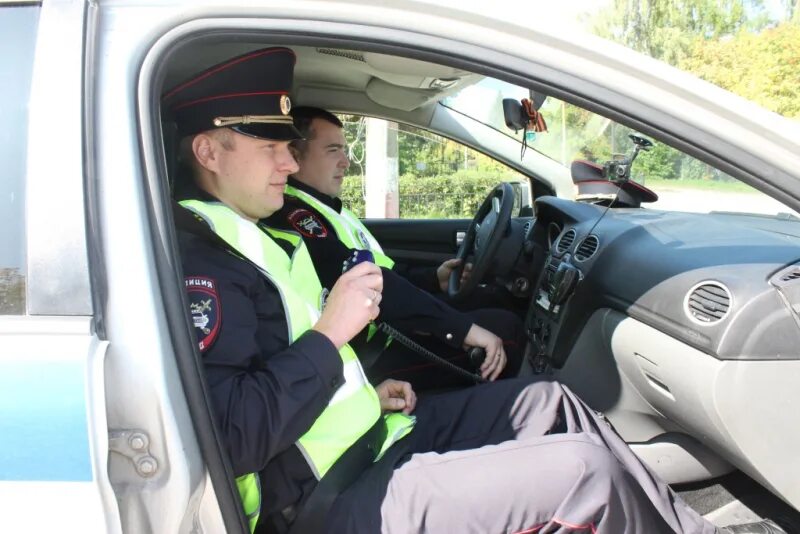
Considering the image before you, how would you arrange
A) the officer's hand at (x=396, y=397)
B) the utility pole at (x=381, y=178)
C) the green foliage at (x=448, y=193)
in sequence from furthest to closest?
the utility pole at (x=381, y=178) < the green foliage at (x=448, y=193) < the officer's hand at (x=396, y=397)

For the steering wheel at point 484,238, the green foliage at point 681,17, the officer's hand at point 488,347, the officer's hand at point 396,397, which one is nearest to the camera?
the officer's hand at point 396,397

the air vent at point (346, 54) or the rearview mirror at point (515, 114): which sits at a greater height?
the air vent at point (346, 54)

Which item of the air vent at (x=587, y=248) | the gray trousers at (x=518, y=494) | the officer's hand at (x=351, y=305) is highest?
the officer's hand at (x=351, y=305)

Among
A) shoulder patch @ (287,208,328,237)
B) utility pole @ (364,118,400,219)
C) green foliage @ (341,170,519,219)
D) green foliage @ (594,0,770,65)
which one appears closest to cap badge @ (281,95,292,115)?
shoulder patch @ (287,208,328,237)

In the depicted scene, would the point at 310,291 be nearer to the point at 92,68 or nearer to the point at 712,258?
the point at 92,68

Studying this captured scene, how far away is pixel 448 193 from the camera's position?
4.66 meters

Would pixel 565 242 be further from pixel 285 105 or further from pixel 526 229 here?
pixel 285 105

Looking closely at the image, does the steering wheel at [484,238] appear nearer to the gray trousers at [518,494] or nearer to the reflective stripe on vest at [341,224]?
the reflective stripe on vest at [341,224]

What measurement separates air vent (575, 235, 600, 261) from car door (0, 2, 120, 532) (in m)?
1.68

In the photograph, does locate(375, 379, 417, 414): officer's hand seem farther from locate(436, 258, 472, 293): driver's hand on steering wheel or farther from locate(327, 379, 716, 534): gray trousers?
locate(436, 258, 472, 293): driver's hand on steering wheel

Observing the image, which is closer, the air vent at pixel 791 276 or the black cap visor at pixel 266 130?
the air vent at pixel 791 276

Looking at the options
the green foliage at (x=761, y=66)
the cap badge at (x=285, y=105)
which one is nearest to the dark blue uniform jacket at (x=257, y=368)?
the cap badge at (x=285, y=105)

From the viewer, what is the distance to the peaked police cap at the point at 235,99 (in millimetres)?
1460

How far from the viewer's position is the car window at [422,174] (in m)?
3.50
